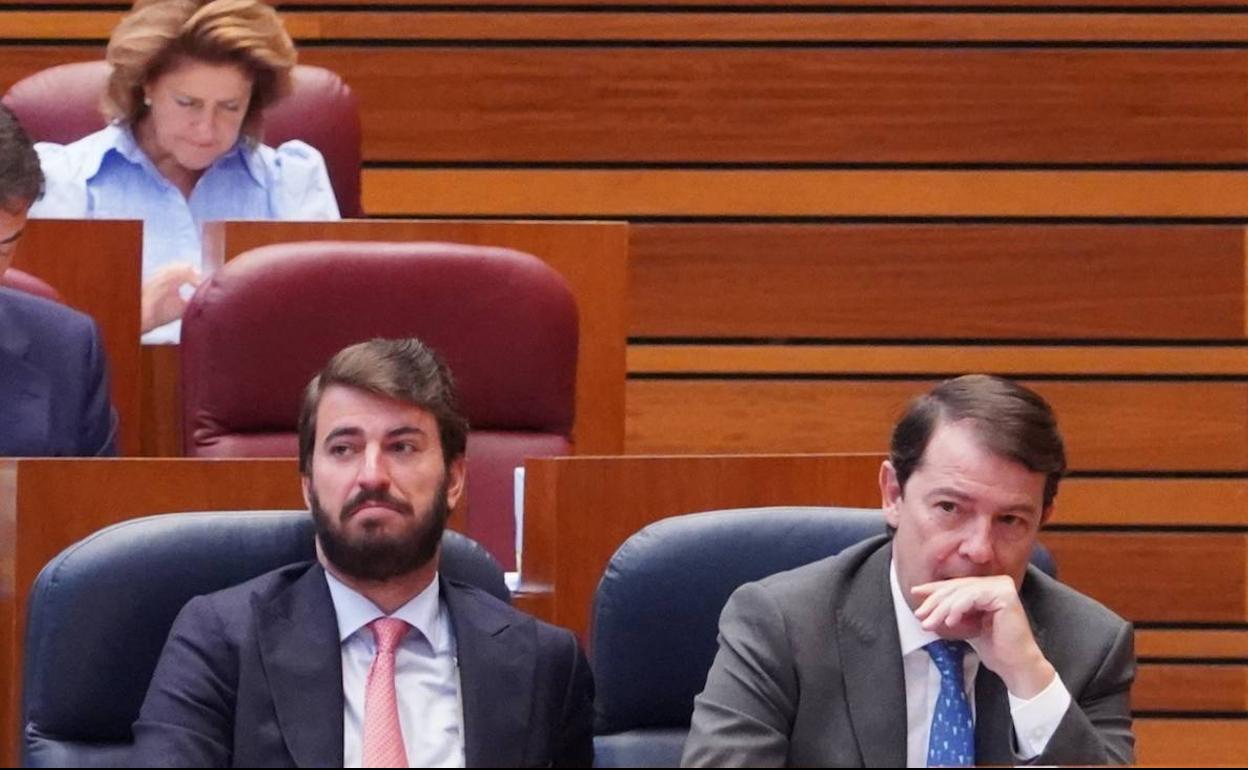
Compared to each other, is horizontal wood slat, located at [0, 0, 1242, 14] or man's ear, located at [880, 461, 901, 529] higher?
horizontal wood slat, located at [0, 0, 1242, 14]

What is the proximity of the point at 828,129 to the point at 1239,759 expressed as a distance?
1.14m

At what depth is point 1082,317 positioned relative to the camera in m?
3.39

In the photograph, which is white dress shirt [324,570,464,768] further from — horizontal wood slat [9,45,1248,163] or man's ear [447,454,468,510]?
horizontal wood slat [9,45,1248,163]

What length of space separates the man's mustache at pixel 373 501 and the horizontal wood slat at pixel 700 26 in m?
1.83

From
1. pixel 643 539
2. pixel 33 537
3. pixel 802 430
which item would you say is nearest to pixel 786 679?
pixel 643 539

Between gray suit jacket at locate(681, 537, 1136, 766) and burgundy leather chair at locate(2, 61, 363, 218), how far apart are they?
4.81ft

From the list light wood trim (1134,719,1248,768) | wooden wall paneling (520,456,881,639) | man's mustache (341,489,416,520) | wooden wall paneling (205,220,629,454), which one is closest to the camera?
man's mustache (341,489,416,520)

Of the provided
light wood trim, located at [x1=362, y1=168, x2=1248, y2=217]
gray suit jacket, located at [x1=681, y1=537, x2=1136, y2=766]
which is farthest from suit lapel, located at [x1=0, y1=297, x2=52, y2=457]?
light wood trim, located at [x1=362, y1=168, x2=1248, y2=217]

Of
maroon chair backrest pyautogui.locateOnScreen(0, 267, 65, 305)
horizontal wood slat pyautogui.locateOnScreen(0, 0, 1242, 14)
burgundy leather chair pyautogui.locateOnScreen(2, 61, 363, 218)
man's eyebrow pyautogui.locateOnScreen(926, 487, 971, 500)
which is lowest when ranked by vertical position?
man's eyebrow pyautogui.locateOnScreen(926, 487, 971, 500)

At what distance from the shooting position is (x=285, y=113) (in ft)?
9.86

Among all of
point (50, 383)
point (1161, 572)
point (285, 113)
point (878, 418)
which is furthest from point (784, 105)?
point (50, 383)

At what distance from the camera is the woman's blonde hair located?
8.81 feet

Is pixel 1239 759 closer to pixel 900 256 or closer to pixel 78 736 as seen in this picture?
pixel 900 256

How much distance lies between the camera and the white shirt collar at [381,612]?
1.68 meters
